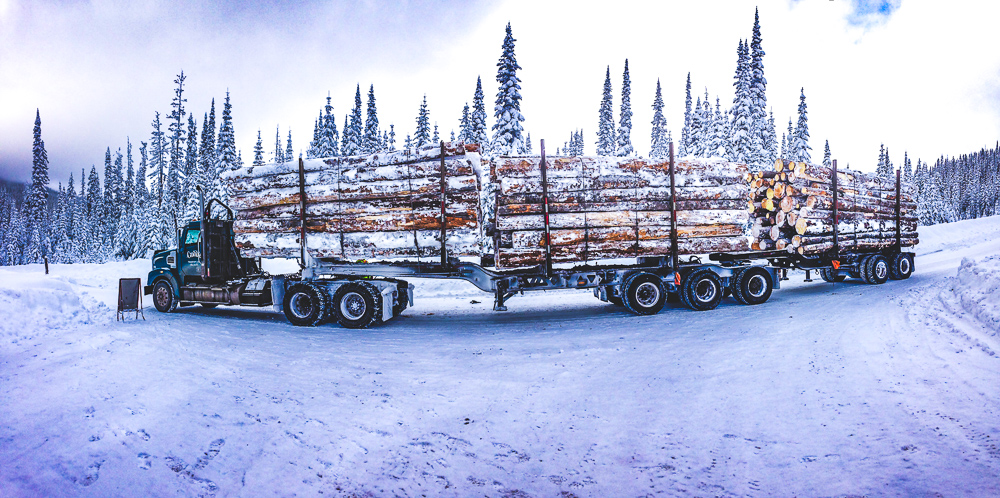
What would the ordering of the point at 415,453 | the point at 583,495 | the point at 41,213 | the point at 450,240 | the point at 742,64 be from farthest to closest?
the point at 41,213
the point at 742,64
the point at 450,240
the point at 415,453
the point at 583,495

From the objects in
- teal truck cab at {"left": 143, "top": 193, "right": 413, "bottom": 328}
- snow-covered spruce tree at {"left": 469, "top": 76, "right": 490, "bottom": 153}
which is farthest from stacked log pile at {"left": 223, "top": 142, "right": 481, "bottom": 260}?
snow-covered spruce tree at {"left": 469, "top": 76, "right": 490, "bottom": 153}

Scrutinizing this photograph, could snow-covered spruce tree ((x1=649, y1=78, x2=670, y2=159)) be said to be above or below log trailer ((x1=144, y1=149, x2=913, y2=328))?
above

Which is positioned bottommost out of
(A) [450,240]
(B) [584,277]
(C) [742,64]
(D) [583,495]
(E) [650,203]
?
(D) [583,495]

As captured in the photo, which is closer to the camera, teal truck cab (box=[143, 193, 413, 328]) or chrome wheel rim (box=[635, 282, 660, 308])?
teal truck cab (box=[143, 193, 413, 328])

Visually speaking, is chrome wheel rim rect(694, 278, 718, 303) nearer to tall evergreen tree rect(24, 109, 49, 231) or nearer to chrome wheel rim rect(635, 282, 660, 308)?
chrome wheel rim rect(635, 282, 660, 308)

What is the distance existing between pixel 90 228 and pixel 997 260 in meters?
108

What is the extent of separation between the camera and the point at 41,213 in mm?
58250

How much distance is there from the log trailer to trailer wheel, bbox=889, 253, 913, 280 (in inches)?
237

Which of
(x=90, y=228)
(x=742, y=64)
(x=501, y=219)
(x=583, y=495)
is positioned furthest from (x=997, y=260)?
(x=90, y=228)

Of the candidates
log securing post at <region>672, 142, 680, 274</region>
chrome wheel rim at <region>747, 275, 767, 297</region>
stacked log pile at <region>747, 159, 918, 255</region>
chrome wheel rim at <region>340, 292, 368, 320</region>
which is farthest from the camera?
stacked log pile at <region>747, 159, 918, 255</region>

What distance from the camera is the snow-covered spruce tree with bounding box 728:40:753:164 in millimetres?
34125

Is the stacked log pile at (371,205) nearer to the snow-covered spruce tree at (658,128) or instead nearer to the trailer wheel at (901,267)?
the trailer wheel at (901,267)

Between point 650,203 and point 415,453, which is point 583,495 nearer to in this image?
point 415,453

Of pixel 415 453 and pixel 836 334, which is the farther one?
pixel 836 334
